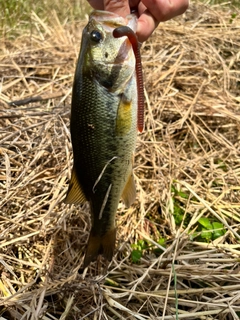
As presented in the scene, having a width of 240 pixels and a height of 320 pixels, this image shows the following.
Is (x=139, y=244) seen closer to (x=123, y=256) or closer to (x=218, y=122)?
(x=123, y=256)

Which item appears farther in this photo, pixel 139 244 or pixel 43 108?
pixel 43 108

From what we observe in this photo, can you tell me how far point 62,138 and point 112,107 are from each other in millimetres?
1163

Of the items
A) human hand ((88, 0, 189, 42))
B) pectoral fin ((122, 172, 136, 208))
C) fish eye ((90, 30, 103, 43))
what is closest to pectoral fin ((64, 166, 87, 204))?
pectoral fin ((122, 172, 136, 208))

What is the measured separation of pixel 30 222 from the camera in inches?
90.8

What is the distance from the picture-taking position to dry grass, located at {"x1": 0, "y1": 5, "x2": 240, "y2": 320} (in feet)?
6.50

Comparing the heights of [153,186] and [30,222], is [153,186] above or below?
below

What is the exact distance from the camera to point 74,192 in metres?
1.73

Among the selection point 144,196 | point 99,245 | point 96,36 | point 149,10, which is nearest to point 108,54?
point 96,36

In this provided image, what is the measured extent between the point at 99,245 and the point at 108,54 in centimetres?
80

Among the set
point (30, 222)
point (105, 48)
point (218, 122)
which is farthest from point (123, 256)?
point (218, 122)

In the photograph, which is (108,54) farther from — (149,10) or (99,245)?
(99,245)

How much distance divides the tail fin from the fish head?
639 millimetres

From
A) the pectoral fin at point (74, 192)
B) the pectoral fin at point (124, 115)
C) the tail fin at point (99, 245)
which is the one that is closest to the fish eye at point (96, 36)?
the pectoral fin at point (124, 115)

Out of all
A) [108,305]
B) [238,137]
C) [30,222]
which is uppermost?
[30,222]
